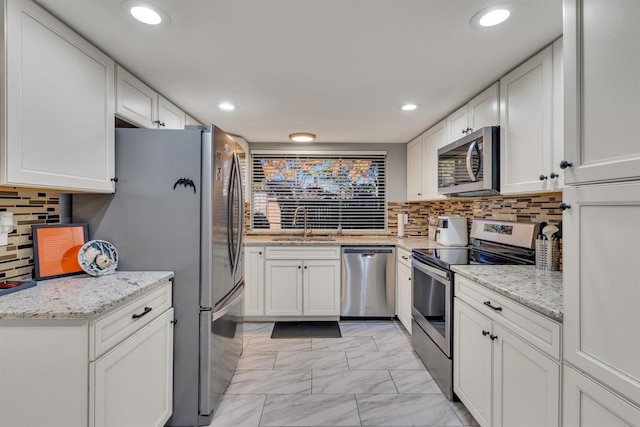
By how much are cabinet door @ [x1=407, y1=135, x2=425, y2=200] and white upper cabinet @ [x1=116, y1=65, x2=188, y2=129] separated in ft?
8.19

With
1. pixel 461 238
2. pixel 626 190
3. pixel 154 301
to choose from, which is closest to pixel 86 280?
pixel 154 301

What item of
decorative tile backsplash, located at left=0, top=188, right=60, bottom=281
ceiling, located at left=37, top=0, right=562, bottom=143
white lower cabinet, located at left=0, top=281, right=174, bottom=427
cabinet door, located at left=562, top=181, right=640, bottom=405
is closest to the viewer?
cabinet door, located at left=562, top=181, right=640, bottom=405

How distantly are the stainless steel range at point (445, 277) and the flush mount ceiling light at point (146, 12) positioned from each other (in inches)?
81.6

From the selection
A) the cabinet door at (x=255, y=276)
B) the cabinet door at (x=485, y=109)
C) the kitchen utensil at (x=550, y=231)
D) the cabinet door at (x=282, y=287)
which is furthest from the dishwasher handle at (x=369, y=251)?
the kitchen utensil at (x=550, y=231)

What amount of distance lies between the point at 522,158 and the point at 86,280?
245 cm

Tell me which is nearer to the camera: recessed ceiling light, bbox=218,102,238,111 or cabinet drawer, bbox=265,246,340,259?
recessed ceiling light, bbox=218,102,238,111

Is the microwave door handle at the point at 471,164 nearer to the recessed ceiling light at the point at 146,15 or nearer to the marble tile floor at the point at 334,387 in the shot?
the marble tile floor at the point at 334,387

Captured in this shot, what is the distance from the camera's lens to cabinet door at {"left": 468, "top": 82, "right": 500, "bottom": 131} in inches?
78.7

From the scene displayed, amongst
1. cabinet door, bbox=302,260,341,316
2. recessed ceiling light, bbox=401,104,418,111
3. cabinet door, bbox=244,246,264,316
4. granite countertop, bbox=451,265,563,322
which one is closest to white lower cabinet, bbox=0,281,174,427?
granite countertop, bbox=451,265,563,322

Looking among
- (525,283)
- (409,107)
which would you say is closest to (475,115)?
(409,107)

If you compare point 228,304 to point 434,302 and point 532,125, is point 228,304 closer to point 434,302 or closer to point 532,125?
point 434,302

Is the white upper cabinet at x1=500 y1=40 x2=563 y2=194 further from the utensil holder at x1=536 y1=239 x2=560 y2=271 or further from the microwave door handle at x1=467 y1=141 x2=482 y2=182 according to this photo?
the utensil holder at x1=536 y1=239 x2=560 y2=271

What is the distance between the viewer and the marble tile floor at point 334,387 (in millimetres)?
1857

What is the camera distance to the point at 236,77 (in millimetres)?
2004
